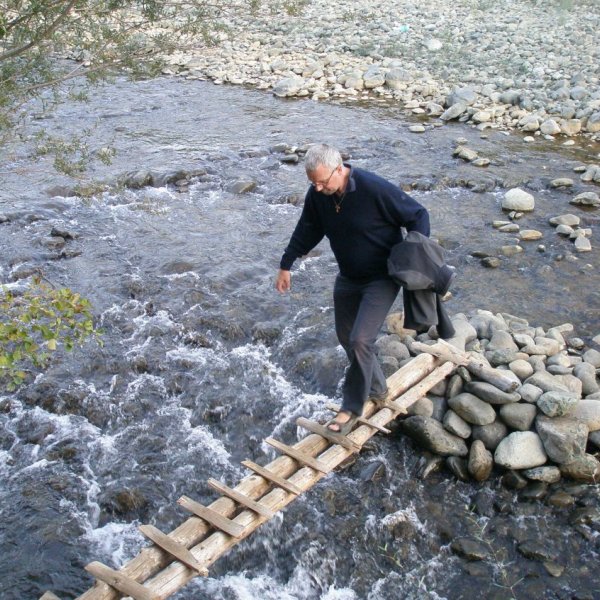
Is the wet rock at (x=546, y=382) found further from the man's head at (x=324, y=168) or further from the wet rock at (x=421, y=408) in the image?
the man's head at (x=324, y=168)

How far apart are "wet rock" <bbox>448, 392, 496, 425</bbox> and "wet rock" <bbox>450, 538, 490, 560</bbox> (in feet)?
4.17

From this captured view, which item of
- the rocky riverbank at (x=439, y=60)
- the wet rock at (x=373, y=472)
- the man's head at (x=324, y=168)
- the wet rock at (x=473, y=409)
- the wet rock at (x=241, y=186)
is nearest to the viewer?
the man's head at (x=324, y=168)

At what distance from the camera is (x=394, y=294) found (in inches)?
228

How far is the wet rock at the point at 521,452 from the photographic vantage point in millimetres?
6637

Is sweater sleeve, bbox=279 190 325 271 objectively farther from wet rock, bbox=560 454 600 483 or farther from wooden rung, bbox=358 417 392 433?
wet rock, bbox=560 454 600 483

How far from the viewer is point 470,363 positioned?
7.38 metres

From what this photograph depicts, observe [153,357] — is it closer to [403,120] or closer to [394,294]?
[394,294]

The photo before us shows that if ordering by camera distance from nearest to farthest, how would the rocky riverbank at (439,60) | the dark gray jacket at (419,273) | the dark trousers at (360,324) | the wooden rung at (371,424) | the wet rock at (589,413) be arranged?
the dark gray jacket at (419,273)
the dark trousers at (360,324)
the wooden rung at (371,424)
the wet rock at (589,413)
the rocky riverbank at (439,60)

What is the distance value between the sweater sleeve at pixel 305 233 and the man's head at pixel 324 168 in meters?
0.47

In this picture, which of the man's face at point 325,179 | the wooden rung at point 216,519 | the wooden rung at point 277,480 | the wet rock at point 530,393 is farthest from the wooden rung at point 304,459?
the wet rock at point 530,393

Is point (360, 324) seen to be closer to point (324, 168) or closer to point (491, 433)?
point (324, 168)

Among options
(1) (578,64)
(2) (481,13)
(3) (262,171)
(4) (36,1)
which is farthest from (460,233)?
(2) (481,13)

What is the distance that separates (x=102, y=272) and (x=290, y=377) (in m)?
3.78

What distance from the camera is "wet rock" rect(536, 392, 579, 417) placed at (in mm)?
6809
